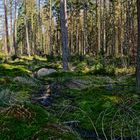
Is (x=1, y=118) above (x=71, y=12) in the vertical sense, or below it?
below

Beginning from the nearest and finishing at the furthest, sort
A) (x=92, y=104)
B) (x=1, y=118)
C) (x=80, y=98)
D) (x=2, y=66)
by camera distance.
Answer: (x=1, y=118), (x=92, y=104), (x=80, y=98), (x=2, y=66)

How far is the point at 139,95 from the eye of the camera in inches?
436

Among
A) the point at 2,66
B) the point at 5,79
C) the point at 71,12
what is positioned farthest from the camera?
the point at 71,12

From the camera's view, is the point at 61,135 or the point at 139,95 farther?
the point at 139,95

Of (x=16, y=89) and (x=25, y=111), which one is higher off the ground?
(x=25, y=111)

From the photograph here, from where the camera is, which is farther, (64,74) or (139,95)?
(64,74)

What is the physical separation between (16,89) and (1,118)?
886cm

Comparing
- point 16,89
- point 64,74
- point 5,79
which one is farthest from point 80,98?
point 64,74

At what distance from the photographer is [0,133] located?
4.20 meters

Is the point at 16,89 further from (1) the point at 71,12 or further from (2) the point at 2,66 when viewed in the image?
(1) the point at 71,12

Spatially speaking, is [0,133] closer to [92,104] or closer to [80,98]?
[92,104]

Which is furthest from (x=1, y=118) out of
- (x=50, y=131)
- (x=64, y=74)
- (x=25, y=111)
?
(x=64, y=74)

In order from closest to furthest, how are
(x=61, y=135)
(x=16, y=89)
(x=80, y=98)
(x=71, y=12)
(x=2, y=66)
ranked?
(x=61, y=135), (x=80, y=98), (x=16, y=89), (x=2, y=66), (x=71, y=12)

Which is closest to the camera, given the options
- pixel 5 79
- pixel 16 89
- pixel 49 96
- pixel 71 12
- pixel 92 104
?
pixel 92 104
